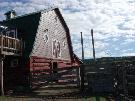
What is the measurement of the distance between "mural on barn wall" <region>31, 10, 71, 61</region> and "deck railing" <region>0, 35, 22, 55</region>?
6.18 ft

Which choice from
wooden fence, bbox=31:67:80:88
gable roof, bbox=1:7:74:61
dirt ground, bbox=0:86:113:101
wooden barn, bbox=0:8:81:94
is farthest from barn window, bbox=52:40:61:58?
dirt ground, bbox=0:86:113:101

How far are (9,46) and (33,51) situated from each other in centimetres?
355

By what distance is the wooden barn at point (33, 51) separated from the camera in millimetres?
25125

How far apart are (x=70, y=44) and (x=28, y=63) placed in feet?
36.4

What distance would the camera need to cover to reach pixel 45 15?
104ft

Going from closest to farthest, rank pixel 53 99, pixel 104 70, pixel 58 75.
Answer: pixel 53 99 < pixel 104 70 < pixel 58 75

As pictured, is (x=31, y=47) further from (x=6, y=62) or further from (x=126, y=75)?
(x=126, y=75)

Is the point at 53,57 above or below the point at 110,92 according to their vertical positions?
above

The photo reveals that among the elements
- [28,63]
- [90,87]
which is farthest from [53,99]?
[28,63]

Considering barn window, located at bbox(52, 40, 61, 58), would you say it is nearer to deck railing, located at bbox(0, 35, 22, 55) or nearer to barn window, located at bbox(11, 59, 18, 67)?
barn window, located at bbox(11, 59, 18, 67)

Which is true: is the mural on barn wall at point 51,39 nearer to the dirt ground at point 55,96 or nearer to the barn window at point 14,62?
the barn window at point 14,62

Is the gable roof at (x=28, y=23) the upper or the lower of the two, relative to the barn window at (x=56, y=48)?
upper

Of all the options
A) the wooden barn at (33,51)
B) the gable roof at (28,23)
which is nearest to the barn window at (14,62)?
the wooden barn at (33,51)

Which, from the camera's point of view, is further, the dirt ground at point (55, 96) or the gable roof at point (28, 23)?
the gable roof at point (28, 23)
